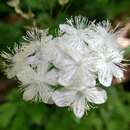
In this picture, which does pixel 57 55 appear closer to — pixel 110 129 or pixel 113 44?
pixel 113 44

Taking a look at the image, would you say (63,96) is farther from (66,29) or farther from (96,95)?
(66,29)

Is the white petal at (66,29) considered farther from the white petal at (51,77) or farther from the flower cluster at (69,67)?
the white petal at (51,77)

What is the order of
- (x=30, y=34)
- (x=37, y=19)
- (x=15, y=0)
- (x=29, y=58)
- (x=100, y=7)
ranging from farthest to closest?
(x=100, y=7) → (x=37, y=19) → (x=15, y=0) → (x=30, y=34) → (x=29, y=58)

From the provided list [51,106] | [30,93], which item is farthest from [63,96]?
[51,106]

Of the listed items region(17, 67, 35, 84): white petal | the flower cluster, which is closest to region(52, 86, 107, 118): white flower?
the flower cluster

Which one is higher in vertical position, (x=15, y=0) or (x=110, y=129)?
(x=15, y=0)

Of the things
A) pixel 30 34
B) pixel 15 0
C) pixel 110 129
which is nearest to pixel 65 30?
pixel 30 34

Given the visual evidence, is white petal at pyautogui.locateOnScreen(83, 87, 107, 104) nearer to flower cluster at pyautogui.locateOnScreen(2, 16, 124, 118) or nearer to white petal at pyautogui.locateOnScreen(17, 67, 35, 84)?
flower cluster at pyautogui.locateOnScreen(2, 16, 124, 118)

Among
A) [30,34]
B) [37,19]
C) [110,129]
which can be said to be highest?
[37,19]
